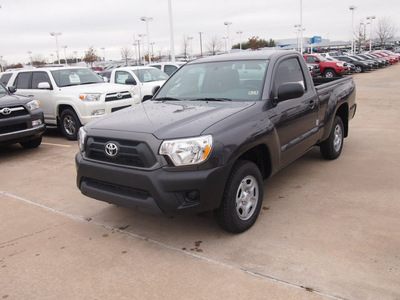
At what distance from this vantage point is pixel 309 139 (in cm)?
508

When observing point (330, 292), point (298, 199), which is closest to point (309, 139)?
point (298, 199)

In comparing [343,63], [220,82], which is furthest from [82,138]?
[343,63]

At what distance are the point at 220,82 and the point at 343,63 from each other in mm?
23085

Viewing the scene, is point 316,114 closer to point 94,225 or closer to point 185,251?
point 185,251

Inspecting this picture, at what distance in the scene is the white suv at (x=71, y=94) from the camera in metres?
8.79

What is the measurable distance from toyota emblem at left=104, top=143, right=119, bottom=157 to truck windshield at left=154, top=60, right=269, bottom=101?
4.41ft

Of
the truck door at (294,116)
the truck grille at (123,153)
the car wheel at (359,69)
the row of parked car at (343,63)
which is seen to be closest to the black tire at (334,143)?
the truck door at (294,116)

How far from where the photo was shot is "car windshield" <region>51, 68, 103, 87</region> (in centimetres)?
959

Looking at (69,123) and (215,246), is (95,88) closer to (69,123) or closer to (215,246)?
(69,123)

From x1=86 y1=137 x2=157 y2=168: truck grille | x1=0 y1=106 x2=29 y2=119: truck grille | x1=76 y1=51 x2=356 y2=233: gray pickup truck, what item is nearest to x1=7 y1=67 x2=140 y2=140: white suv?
x1=0 y1=106 x2=29 y2=119: truck grille

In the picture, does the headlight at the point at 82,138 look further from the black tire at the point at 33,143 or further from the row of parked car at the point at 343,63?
the row of parked car at the point at 343,63

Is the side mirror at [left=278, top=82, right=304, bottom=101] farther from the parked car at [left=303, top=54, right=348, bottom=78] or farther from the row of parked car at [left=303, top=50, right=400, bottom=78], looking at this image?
the parked car at [left=303, top=54, right=348, bottom=78]

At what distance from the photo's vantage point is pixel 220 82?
4543 mm

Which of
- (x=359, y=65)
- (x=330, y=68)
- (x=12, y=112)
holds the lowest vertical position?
(x=12, y=112)
